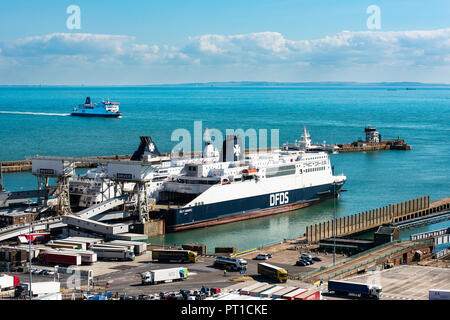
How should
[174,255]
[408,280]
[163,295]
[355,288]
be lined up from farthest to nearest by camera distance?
1. [174,255]
2. [408,280]
3. [355,288]
4. [163,295]

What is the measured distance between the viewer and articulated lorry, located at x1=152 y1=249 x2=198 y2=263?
36.8 metres

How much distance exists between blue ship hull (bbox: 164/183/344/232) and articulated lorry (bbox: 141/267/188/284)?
17.2 m

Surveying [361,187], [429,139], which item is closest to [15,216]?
[361,187]

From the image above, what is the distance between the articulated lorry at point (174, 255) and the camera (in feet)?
121

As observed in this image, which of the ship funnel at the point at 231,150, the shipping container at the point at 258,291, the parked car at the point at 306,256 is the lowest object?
the parked car at the point at 306,256

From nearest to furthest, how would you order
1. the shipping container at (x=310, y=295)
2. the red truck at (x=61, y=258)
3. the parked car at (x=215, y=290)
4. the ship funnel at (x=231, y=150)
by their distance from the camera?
the shipping container at (x=310, y=295) < the parked car at (x=215, y=290) < the red truck at (x=61, y=258) < the ship funnel at (x=231, y=150)

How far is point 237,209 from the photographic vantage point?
180 feet

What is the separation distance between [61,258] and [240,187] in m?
22.0

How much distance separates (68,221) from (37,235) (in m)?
2.70

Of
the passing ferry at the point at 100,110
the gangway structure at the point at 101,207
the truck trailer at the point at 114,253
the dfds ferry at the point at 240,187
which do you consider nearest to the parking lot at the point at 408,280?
the truck trailer at the point at 114,253

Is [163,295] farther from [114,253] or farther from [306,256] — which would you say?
[306,256]

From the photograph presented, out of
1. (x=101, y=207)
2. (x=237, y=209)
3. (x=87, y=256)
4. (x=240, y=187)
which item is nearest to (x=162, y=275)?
(x=87, y=256)

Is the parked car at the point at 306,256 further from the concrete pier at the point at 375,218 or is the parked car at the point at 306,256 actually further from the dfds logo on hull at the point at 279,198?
the dfds logo on hull at the point at 279,198

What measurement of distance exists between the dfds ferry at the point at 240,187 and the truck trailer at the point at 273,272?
17.2 m
